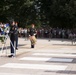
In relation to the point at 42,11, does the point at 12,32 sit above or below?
below

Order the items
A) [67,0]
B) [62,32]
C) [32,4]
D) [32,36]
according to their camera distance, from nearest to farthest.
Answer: [32,36] < [62,32] < [67,0] < [32,4]

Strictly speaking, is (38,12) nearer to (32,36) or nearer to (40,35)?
(40,35)

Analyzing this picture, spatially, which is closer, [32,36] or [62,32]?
[32,36]

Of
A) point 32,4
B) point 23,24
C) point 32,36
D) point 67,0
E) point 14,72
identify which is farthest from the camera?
point 23,24

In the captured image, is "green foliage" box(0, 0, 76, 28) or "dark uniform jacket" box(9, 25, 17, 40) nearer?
"dark uniform jacket" box(9, 25, 17, 40)

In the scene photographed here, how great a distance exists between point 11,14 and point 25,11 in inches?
296

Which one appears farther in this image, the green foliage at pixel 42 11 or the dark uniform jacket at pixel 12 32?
the green foliage at pixel 42 11

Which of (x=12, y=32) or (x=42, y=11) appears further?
(x=42, y=11)

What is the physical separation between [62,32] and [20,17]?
61.0ft

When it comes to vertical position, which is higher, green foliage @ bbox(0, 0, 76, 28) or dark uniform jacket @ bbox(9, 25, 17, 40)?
green foliage @ bbox(0, 0, 76, 28)

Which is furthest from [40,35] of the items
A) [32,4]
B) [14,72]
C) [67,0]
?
[14,72]

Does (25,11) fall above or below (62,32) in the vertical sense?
above

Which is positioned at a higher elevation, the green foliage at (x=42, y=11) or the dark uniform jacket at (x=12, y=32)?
the green foliage at (x=42, y=11)

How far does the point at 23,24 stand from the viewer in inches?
2542
